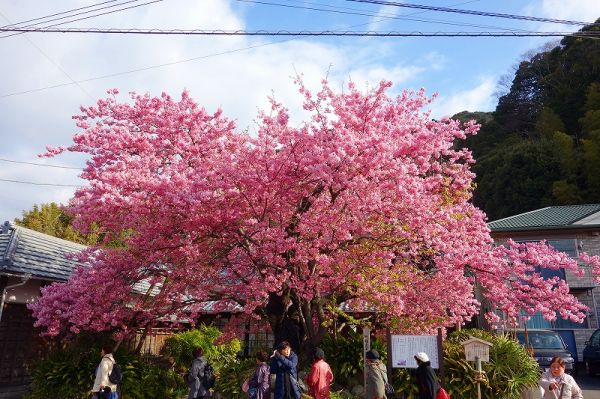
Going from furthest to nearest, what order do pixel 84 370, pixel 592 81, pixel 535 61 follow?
pixel 535 61
pixel 592 81
pixel 84 370

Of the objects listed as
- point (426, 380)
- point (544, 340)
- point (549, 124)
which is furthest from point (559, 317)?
point (549, 124)

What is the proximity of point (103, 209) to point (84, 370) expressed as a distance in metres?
3.57

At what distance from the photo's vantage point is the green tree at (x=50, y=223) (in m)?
28.5

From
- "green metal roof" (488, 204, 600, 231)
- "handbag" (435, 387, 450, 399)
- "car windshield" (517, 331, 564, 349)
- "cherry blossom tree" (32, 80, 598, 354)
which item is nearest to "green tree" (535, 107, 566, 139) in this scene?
"green metal roof" (488, 204, 600, 231)

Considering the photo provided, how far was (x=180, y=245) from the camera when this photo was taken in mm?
9398

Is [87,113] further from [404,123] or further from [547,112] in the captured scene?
[547,112]

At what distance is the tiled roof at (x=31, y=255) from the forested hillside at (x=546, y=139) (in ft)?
91.2

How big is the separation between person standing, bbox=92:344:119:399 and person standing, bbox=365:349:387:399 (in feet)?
14.9

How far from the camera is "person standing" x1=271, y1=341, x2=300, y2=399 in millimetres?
7516

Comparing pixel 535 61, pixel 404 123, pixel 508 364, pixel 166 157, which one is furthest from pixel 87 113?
pixel 535 61

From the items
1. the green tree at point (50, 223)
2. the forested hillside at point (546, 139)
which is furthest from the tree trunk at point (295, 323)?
the forested hillside at point (546, 139)

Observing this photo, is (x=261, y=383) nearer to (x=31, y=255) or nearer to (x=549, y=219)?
(x=31, y=255)

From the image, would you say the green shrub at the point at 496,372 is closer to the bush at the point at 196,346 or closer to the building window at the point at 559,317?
the bush at the point at 196,346

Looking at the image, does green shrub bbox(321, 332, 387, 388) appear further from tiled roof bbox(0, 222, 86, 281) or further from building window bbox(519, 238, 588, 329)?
building window bbox(519, 238, 588, 329)
